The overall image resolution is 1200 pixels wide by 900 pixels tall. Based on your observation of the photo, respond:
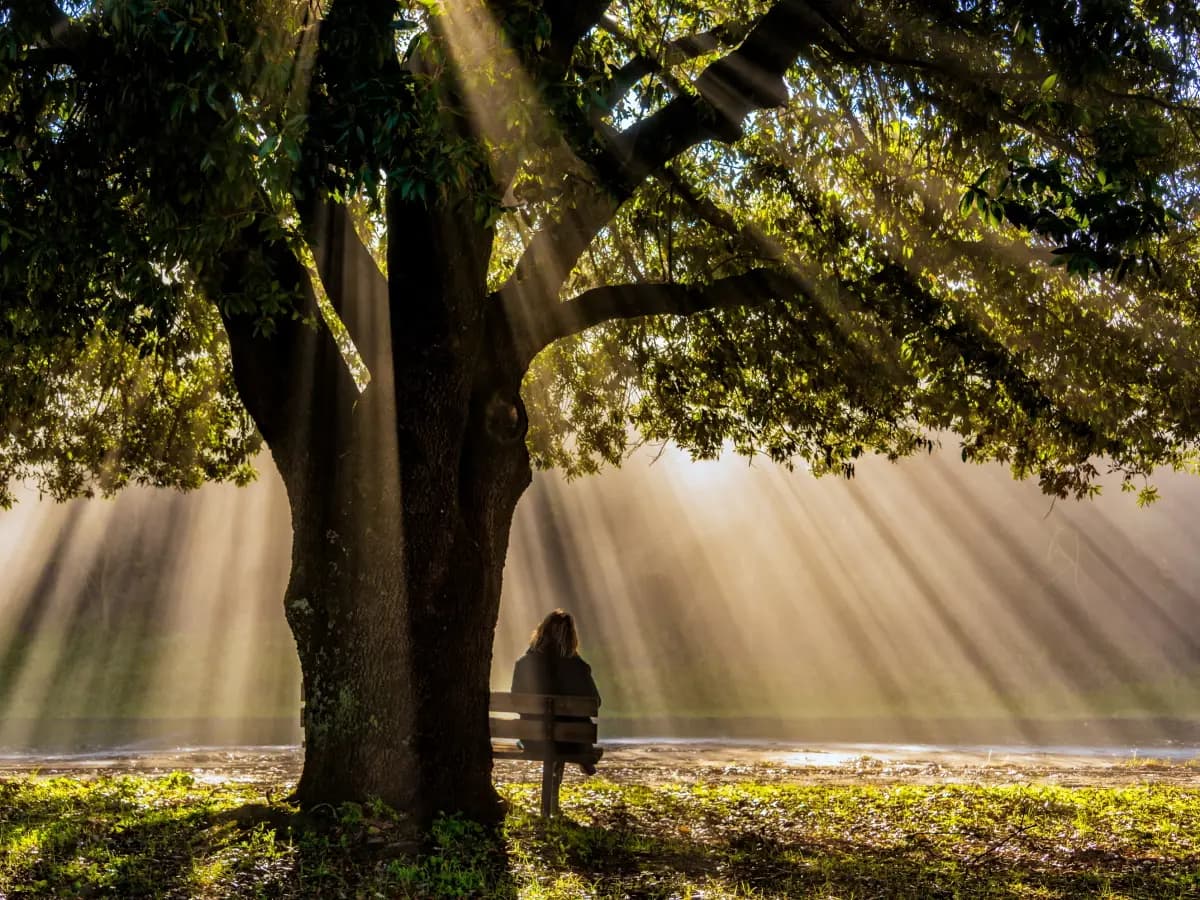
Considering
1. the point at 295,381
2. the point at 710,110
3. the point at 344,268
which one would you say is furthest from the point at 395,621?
the point at 710,110

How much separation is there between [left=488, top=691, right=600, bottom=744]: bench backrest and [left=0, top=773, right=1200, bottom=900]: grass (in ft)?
2.31

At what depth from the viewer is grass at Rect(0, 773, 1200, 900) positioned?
7719mm

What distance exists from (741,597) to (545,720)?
37329mm

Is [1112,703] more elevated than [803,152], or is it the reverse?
[803,152]

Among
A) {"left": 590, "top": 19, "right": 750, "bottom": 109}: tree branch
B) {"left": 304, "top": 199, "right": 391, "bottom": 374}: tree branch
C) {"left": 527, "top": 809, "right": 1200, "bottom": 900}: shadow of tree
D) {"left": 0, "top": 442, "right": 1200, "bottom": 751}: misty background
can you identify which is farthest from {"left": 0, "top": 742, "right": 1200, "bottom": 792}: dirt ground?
{"left": 0, "top": 442, "right": 1200, "bottom": 751}: misty background

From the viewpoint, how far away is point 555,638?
37.2ft

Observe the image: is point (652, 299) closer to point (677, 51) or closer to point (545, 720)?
point (677, 51)

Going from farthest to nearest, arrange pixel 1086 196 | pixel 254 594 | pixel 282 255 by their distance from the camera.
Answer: pixel 254 594 → pixel 282 255 → pixel 1086 196

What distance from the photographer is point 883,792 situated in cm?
1309

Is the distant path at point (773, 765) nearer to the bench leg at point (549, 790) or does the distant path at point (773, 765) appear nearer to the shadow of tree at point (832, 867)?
the bench leg at point (549, 790)

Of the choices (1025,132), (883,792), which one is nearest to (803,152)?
(1025,132)

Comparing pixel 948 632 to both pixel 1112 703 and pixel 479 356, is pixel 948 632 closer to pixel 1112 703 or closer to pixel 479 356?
pixel 1112 703

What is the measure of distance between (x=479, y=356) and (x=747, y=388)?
5883mm

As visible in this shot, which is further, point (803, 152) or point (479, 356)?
point (803, 152)
